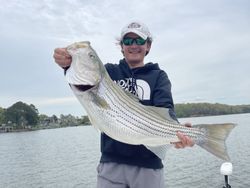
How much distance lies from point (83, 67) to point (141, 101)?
1.25 meters

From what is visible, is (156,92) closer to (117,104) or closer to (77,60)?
(117,104)

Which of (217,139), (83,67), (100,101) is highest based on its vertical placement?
(83,67)

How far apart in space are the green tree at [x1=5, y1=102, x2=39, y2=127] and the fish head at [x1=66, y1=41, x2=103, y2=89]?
123 m

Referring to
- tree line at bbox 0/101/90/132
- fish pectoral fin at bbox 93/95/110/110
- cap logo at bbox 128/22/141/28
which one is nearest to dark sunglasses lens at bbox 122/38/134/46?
cap logo at bbox 128/22/141/28

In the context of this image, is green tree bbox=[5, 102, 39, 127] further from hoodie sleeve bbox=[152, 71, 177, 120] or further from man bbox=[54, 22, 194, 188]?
hoodie sleeve bbox=[152, 71, 177, 120]

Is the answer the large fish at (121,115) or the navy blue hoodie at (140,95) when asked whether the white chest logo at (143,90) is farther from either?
the large fish at (121,115)

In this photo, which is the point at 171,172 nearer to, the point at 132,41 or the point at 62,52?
the point at 132,41

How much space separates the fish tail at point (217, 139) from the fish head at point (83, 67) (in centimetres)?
134

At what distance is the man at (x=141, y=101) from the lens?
460cm

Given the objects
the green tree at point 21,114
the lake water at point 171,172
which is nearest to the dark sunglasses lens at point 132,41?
the lake water at point 171,172

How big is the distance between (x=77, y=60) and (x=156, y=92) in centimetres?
138

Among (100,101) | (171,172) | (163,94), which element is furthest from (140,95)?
(171,172)

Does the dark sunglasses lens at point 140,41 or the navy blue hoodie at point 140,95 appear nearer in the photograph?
the navy blue hoodie at point 140,95

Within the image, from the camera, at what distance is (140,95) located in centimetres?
478
